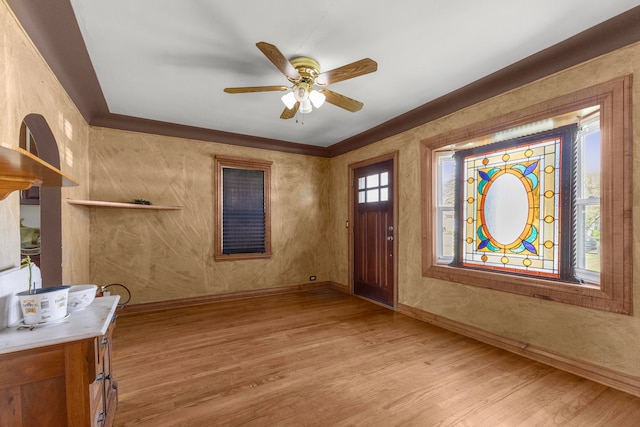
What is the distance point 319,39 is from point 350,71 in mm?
341

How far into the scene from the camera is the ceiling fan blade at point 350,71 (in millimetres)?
2096

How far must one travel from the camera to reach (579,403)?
6.52ft

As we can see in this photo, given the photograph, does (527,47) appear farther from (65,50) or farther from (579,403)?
(65,50)

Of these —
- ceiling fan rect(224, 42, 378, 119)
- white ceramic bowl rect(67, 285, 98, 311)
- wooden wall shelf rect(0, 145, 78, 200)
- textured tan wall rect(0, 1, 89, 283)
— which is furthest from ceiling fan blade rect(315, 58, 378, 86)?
white ceramic bowl rect(67, 285, 98, 311)

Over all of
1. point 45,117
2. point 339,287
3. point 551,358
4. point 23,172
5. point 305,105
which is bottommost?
point 339,287

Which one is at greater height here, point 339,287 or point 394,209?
point 394,209

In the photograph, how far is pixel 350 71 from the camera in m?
2.23

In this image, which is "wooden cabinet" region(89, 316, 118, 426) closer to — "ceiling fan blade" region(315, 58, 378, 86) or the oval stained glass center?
"ceiling fan blade" region(315, 58, 378, 86)

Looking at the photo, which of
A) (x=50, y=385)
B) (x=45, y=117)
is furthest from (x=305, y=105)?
(x=50, y=385)

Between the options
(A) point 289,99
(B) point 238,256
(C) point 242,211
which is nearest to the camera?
(A) point 289,99

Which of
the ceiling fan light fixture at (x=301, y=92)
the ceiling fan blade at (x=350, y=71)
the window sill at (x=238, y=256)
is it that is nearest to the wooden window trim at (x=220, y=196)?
the window sill at (x=238, y=256)

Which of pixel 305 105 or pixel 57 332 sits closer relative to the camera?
pixel 57 332

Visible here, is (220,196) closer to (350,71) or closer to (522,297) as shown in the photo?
(350,71)

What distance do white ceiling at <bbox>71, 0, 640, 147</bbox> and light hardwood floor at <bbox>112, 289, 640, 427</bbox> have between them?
2660mm
